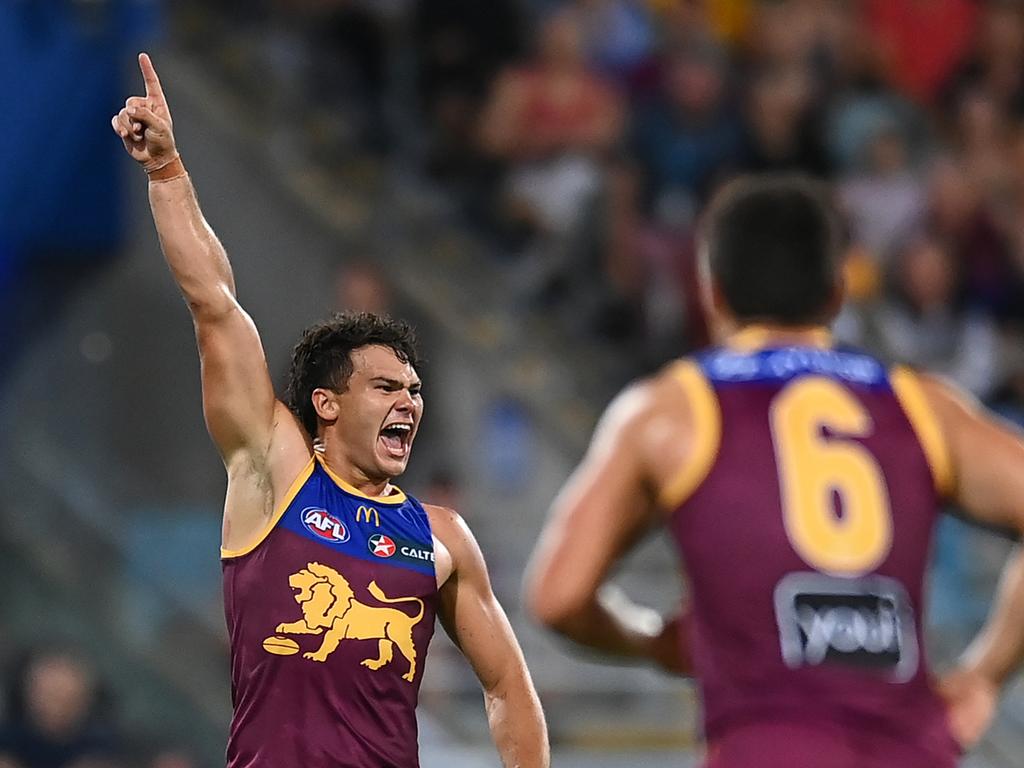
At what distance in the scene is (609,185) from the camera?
33.0ft

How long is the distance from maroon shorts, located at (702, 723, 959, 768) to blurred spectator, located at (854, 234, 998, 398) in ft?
21.0

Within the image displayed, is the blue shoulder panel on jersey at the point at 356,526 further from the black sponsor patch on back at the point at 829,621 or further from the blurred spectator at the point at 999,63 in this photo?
the blurred spectator at the point at 999,63

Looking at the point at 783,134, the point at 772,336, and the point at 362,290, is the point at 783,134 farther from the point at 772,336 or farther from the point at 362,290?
the point at 772,336

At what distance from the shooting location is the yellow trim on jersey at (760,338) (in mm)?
3539

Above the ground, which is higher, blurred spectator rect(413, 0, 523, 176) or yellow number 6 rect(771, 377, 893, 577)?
blurred spectator rect(413, 0, 523, 176)

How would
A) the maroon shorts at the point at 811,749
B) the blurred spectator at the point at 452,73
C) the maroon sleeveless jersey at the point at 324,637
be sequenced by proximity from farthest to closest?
the blurred spectator at the point at 452,73 < the maroon sleeveless jersey at the point at 324,637 < the maroon shorts at the point at 811,749

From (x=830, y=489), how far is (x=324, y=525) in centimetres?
151

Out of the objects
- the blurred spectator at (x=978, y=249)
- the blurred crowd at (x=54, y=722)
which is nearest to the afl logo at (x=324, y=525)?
the blurred crowd at (x=54, y=722)

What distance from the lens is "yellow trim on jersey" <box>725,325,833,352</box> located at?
11.6ft

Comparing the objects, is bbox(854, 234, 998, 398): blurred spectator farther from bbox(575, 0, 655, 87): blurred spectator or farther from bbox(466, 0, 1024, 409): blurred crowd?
bbox(575, 0, 655, 87): blurred spectator

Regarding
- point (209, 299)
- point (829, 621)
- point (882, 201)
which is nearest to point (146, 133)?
point (209, 299)

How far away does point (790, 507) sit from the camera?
11.0ft

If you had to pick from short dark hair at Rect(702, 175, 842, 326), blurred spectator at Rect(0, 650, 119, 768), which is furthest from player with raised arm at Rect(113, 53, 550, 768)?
blurred spectator at Rect(0, 650, 119, 768)

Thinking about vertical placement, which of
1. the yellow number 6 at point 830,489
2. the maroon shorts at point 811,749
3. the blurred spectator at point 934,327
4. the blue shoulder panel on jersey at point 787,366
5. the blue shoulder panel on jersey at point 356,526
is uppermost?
the blue shoulder panel on jersey at point 787,366
